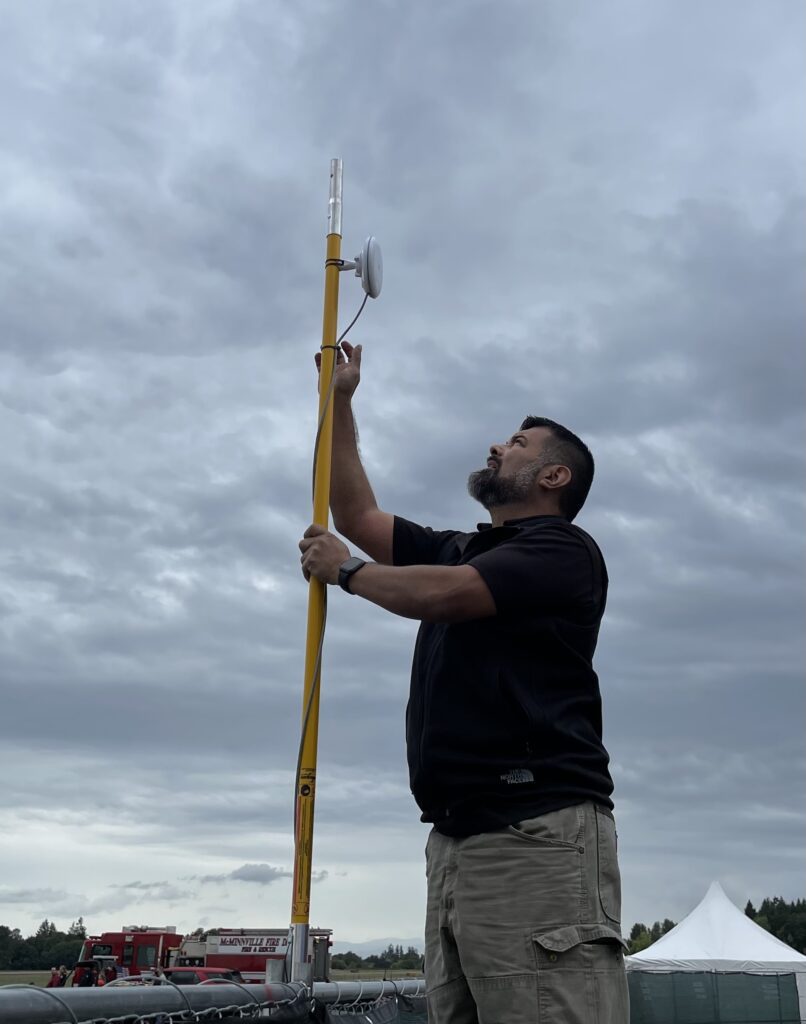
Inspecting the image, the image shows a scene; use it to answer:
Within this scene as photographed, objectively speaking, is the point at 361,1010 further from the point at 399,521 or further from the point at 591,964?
the point at 399,521

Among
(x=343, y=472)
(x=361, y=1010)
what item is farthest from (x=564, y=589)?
(x=361, y=1010)

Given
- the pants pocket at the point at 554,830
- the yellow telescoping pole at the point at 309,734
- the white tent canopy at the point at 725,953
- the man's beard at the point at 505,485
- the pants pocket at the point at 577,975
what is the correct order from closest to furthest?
the pants pocket at the point at 577,975 → the pants pocket at the point at 554,830 → the yellow telescoping pole at the point at 309,734 → the man's beard at the point at 505,485 → the white tent canopy at the point at 725,953

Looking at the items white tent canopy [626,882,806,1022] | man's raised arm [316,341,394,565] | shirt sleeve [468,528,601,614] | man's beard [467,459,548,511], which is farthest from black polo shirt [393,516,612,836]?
white tent canopy [626,882,806,1022]

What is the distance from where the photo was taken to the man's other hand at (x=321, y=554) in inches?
128

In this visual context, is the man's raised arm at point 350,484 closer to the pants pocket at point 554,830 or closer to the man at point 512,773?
the man at point 512,773

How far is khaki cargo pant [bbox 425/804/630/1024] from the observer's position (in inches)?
108

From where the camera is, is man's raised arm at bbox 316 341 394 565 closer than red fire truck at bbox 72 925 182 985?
Yes

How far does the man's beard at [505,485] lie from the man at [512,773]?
0.71 ft

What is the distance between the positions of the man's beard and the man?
0.71ft

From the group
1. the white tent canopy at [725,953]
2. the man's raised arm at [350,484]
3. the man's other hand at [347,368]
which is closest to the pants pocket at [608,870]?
the man's raised arm at [350,484]

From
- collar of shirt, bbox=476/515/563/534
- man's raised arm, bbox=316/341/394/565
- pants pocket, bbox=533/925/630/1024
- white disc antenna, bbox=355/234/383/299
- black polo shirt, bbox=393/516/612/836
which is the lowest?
pants pocket, bbox=533/925/630/1024

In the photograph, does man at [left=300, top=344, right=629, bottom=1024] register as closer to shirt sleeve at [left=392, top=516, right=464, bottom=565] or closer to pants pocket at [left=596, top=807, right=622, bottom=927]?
pants pocket at [left=596, top=807, right=622, bottom=927]

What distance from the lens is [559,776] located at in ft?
9.61

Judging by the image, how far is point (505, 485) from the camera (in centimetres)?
358
